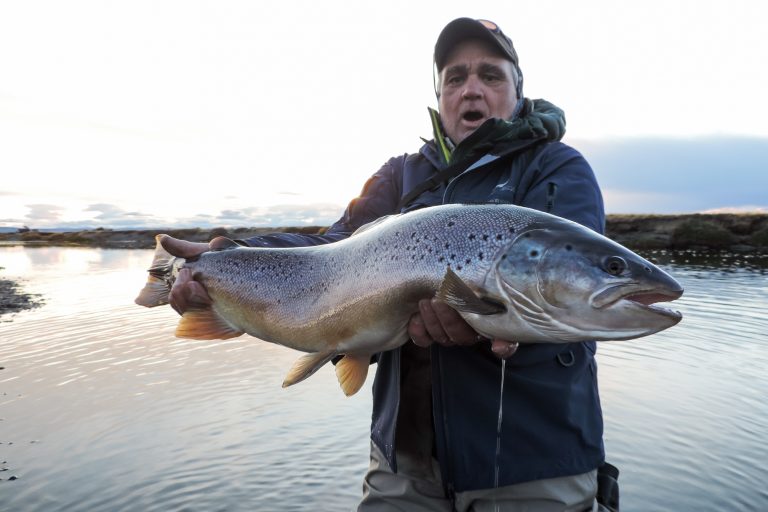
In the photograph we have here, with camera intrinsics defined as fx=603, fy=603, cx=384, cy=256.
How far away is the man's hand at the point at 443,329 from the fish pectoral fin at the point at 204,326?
4.51 feet

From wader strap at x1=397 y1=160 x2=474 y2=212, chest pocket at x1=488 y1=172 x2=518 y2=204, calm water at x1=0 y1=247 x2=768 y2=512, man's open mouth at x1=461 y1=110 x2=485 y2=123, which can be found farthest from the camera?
calm water at x1=0 y1=247 x2=768 y2=512

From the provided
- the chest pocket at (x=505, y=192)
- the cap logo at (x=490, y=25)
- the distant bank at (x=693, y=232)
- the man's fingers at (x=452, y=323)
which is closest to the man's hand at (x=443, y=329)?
the man's fingers at (x=452, y=323)

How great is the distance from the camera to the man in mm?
2891

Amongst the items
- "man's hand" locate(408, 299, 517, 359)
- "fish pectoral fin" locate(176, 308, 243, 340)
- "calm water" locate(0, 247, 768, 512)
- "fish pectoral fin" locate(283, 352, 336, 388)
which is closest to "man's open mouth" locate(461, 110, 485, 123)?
"man's hand" locate(408, 299, 517, 359)

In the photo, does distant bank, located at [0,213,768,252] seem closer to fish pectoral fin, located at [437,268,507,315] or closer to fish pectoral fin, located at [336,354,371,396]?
fish pectoral fin, located at [336,354,371,396]

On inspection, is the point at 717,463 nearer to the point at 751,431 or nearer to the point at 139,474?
the point at 751,431

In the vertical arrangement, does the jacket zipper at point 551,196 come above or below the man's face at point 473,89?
below

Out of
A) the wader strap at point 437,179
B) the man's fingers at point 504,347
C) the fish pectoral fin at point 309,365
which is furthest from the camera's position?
the wader strap at point 437,179

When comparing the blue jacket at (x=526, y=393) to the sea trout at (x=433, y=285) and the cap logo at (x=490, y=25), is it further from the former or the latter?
the cap logo at (x=490, y=25)

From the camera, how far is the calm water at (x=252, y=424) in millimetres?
6168

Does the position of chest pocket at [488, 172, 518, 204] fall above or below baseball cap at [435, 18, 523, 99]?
below

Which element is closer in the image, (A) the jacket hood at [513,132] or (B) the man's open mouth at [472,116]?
(A) the jacket hood at [513,132]

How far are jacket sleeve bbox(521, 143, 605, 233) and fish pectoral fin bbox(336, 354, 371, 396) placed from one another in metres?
1.23

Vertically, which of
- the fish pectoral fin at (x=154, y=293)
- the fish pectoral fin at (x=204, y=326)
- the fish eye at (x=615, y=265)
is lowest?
the fish pectoral fin at (x=204, y=326)
